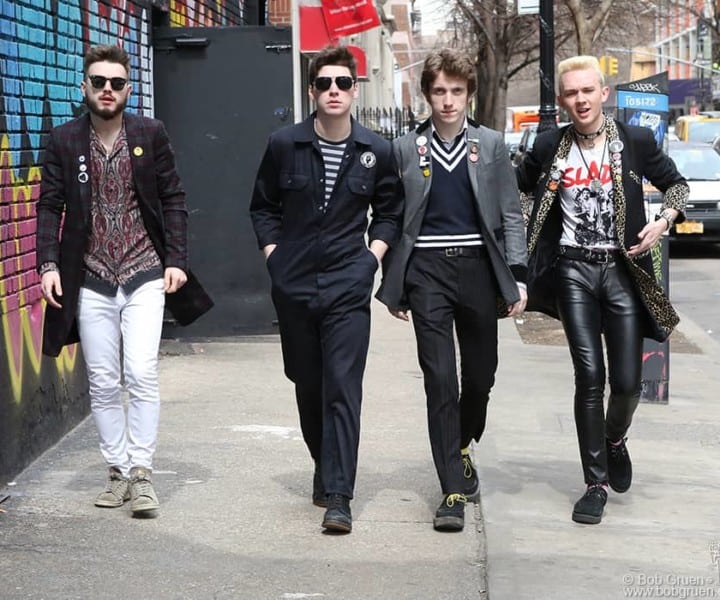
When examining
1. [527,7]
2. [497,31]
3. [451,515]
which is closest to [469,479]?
[451,515]

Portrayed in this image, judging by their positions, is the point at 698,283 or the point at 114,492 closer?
the point at 114,492

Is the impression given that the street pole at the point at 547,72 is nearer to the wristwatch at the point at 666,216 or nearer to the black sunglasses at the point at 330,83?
the wristwatch at the point at 666,216

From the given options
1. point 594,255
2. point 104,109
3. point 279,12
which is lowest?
point 594,255

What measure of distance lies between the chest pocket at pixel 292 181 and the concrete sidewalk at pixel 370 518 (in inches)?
55.7

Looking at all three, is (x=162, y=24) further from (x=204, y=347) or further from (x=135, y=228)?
(x=135, y=228)

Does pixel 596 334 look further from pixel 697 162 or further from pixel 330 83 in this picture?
pixel 697 162

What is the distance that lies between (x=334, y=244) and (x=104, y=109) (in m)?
1.10

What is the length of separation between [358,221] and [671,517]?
1914 millimetres

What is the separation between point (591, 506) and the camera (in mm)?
6008

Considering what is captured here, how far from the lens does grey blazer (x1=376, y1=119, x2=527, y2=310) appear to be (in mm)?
5785

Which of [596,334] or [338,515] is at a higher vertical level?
[596,334]

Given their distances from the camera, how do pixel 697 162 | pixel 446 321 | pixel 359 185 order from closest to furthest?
pixel 359 185 < pixel 446 321 < pixel 697 162

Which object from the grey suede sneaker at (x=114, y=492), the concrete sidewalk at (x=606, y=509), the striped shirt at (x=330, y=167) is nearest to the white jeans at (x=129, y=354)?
the grey suede sneaker at (x=114, y=492)

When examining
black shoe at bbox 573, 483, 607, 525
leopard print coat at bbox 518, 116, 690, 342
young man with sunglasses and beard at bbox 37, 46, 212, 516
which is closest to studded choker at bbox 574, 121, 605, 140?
leopard print coat at bbox 518, 116, 690, 342
